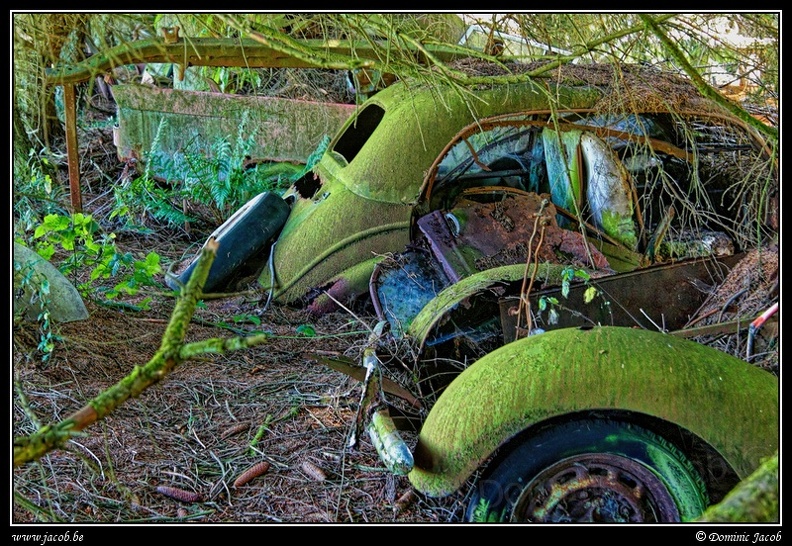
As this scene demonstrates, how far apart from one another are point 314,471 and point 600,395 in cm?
147

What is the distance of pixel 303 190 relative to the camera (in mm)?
5770

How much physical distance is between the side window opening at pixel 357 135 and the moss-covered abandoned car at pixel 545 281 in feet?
0.05

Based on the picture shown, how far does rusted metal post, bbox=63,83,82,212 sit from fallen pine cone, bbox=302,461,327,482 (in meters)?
3.42

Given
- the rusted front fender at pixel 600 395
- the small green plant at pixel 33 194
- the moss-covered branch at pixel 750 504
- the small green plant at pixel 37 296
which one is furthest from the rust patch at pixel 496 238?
the small green plant at pixel 33 194

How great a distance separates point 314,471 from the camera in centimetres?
332

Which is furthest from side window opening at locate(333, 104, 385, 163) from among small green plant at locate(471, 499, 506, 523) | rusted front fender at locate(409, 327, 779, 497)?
small green plant at locate(471, 499, 506, 523)

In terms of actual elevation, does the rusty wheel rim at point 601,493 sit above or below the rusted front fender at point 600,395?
below

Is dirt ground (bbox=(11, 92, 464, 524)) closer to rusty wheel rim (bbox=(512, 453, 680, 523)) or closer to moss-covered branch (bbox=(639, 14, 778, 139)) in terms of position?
rusty wheel rim (bbox=(512, 453, 680, 523))

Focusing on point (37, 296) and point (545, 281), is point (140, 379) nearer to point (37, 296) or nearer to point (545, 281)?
point (545, 281)

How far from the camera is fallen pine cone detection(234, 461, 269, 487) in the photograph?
10.7 ft

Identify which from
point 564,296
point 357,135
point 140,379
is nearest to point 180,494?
point 140,379

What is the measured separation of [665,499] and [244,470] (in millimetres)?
1845

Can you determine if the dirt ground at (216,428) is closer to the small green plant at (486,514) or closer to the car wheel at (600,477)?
the small green plant at (486,514)

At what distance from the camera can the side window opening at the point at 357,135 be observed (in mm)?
5773
